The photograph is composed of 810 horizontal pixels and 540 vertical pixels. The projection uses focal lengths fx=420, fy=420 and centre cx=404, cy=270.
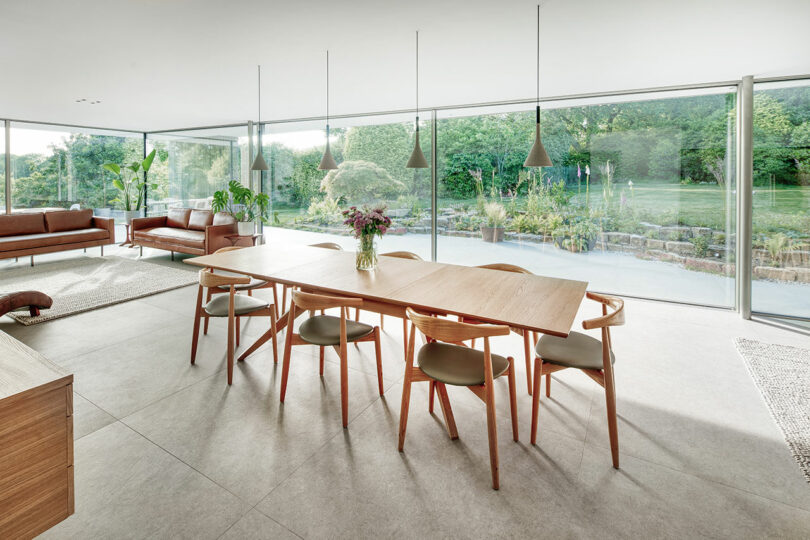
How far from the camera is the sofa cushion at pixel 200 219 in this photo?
24.1ft

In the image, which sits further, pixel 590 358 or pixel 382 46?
pixel 382 46

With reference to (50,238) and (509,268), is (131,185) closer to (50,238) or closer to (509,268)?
(50,238)

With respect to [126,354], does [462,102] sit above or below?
above

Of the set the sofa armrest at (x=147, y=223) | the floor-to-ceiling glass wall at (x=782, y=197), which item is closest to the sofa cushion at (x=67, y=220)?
the sofa armrest at (x=147, y=223)

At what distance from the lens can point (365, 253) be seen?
3049mm

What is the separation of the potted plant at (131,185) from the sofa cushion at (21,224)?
5.29 feet

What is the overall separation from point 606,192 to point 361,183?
3.57 m

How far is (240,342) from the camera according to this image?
11.6ft

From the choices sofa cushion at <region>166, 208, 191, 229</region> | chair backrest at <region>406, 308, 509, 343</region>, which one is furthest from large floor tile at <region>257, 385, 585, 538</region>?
sofa cushion at <region>166, 208, 191, 229</region>

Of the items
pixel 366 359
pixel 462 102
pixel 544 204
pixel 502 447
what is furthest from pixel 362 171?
pixel 502 447

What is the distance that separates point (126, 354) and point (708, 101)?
612 centimetres

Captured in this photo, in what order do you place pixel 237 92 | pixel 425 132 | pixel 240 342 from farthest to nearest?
pixel 425 132, pixel 237 92, pixel 240 342

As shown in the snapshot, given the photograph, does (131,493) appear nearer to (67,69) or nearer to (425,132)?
(67,69)

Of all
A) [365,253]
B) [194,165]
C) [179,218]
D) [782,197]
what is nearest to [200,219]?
[179,218]
